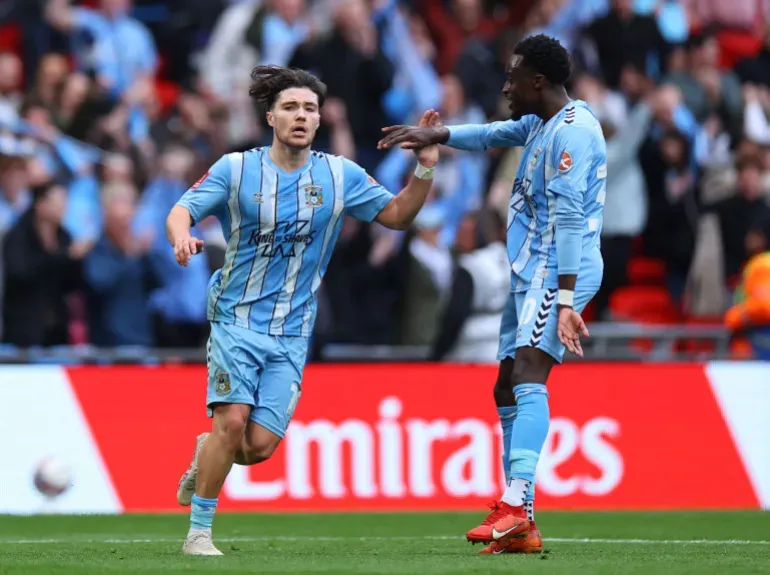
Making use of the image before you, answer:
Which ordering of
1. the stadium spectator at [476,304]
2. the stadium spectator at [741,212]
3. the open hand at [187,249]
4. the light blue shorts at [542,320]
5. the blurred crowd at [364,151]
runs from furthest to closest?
the stadium spectator at [741,212], the blurred crowd at [364,151], the stadium spectator at [476,304], the light blue shorts at [542,320], the open hand at [187,249]

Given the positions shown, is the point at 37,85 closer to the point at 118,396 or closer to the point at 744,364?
the point at 118,396

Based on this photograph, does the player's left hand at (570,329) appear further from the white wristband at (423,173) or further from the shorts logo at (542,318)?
the white wristband at (423,173)

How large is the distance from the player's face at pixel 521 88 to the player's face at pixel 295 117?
3.32ft

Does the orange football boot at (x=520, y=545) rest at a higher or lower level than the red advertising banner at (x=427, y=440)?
higher

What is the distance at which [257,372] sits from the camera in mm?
8445

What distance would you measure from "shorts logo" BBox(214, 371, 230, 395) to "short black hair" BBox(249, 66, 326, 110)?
1425mm

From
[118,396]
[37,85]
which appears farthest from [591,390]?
[37,85]

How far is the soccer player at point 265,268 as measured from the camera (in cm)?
831

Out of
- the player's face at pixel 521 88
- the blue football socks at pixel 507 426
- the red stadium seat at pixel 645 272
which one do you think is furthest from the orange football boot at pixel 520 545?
the red stadium seat at pixel 645 272

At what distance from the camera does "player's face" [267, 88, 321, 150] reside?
843 cm

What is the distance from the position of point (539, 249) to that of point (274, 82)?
5.29 feet

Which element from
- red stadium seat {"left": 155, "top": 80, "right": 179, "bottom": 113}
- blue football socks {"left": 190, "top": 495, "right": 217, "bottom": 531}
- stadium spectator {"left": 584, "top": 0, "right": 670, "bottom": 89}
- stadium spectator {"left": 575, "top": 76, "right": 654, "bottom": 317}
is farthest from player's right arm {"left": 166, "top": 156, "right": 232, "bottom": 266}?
stadium spectator {"left": 584, "top": 0, "right": 670, "bottom": 89}

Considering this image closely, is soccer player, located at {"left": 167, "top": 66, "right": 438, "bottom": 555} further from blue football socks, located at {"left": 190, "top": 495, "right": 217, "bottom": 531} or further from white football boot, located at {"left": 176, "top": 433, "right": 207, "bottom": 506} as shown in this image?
white football boot, located at {"left": 176, "top": 433, "right": 207, "bottom": 506}

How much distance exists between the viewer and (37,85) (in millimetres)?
16719
